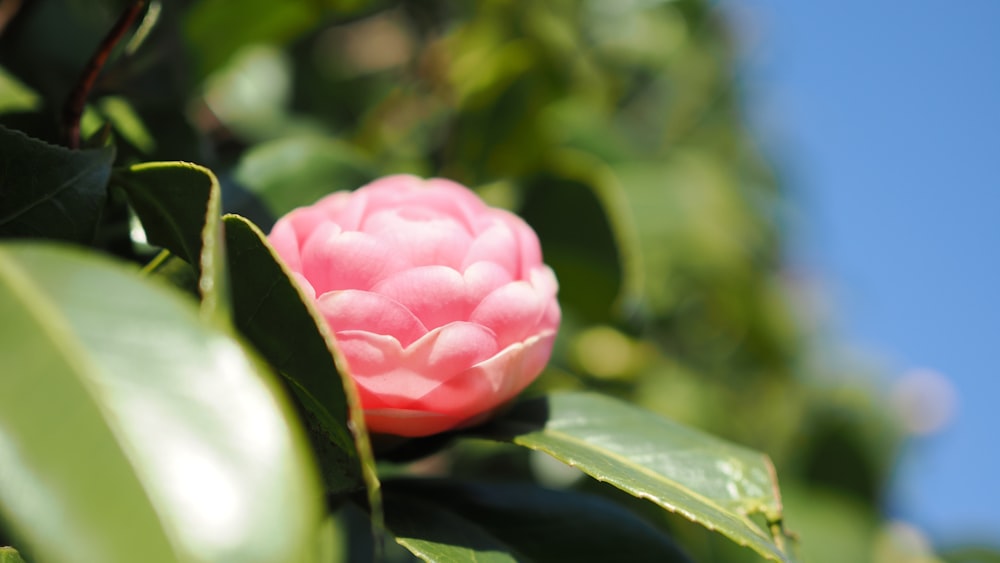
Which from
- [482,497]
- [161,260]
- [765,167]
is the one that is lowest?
[765,167]

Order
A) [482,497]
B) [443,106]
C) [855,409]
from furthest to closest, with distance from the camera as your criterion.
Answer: [855,409] < [443,106] < [482,497]

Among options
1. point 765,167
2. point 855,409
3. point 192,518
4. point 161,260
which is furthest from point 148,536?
point 765,167

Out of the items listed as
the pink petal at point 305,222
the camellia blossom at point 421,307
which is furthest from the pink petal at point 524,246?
the pink petal at point 305,222

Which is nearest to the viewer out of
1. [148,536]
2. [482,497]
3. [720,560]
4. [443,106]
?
[148,536]

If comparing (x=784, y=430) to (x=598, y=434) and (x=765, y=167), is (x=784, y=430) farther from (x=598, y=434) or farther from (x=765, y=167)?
(x=598, y=434)

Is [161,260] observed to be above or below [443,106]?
above

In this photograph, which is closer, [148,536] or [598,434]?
[148,536]
